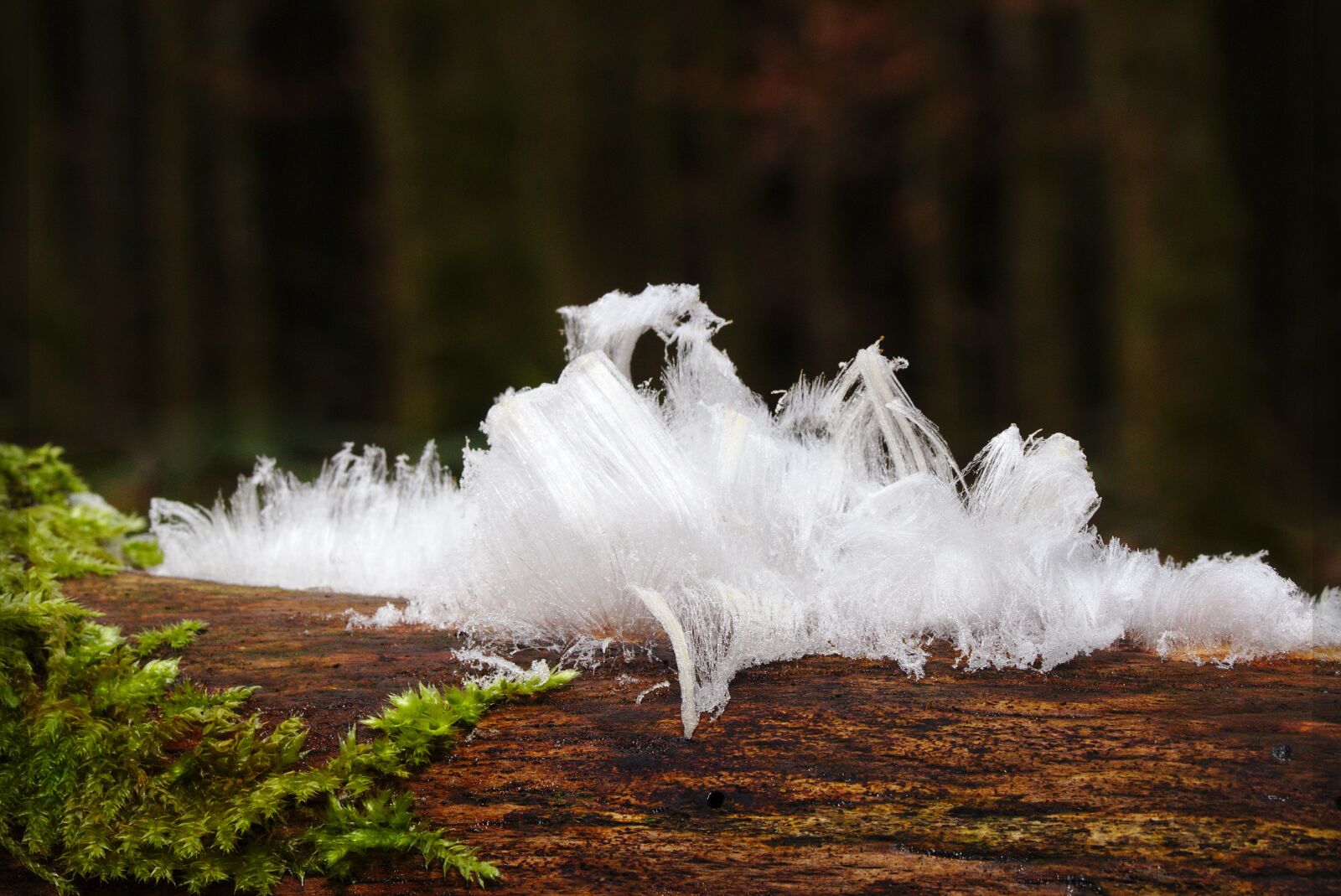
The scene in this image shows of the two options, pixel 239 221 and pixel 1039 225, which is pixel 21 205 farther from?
pixel 1039 225

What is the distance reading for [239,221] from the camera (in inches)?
553

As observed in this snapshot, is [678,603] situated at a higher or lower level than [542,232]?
lower

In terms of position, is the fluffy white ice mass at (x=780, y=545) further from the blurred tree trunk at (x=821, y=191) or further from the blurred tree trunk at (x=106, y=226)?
the blurred tree trunk at (x=106, y=226)

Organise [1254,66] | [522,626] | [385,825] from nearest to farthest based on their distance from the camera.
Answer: [385,825] → [522,626] → [1254,66]

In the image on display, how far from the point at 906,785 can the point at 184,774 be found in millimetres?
1006

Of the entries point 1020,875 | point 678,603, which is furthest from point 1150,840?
point 678,603

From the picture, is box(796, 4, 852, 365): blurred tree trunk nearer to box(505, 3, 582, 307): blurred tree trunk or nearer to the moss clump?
box(505, 3, 582, 307): blurred tree trunk

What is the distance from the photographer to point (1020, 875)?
1.25 meters

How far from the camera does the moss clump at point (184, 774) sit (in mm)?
1351

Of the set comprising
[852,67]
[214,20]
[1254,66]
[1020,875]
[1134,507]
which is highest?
[214,20]

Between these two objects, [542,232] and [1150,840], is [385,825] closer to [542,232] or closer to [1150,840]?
[1150,840]

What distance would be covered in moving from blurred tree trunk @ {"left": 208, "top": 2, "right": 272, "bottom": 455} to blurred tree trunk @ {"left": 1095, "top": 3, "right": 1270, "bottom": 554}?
10.9 m

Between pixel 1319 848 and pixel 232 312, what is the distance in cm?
1581

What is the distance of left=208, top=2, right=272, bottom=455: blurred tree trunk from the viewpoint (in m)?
13.9
